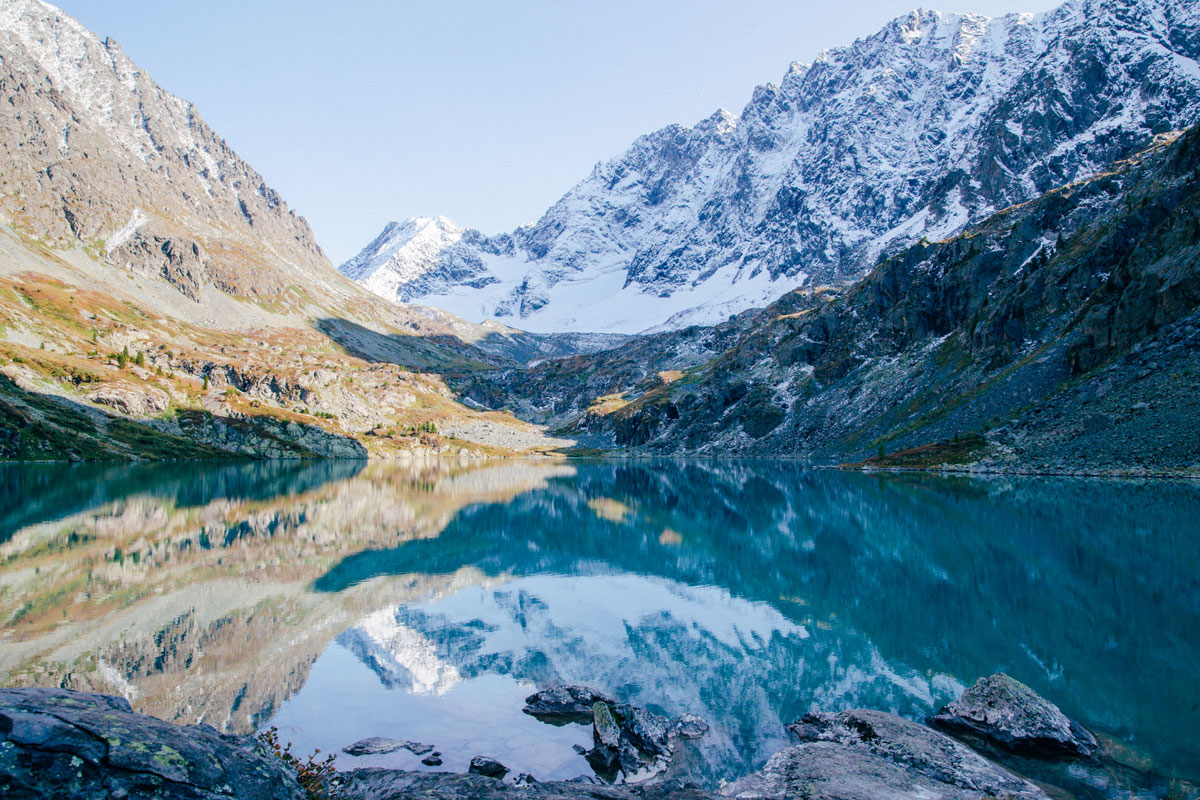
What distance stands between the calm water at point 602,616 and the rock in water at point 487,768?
0.87m

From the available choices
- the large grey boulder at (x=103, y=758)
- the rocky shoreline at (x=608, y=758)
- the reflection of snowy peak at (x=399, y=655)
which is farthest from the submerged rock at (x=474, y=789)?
the reflection of snowy peak at (x=399, y=655)

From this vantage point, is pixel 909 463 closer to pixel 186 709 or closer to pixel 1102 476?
pixel 1102 476

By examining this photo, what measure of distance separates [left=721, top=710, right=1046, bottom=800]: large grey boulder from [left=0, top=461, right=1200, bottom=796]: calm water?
1.84m

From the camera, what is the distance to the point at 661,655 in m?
24.8

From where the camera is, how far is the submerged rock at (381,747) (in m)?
16.4

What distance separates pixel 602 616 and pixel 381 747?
15.3m

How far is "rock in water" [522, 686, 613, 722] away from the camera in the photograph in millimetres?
19125

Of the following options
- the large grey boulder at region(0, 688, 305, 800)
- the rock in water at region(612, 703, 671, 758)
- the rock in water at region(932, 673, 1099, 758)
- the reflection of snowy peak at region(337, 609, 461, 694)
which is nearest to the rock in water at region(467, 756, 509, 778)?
the rock in water at region(612, 703, 671, 758)

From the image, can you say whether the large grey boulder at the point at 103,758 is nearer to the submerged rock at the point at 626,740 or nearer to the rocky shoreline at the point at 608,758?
the rocky shoreline at the point at 608,758

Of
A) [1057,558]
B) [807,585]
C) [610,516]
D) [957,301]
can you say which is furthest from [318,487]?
[957,301]

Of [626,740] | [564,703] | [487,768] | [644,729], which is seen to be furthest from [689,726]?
[487,768]

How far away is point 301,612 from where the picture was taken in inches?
1144

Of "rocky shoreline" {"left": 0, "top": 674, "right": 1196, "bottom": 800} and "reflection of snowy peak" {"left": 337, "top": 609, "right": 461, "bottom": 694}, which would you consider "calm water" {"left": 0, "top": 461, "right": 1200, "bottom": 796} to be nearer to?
"reflection of snowy peak" {"left": 337, "top": 609, "right": 461, "bottom": 694}

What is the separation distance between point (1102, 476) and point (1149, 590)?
5373cm
